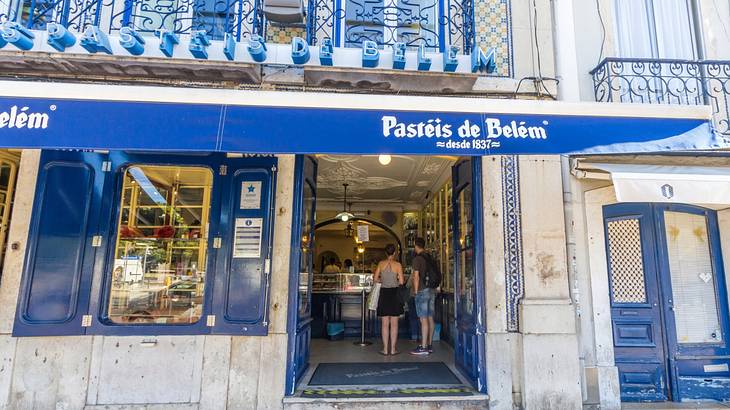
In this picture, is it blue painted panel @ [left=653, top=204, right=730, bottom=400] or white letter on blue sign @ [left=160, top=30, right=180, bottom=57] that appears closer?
white letter on blue sign @ [left=160, top=30, right=180, bottom=57]

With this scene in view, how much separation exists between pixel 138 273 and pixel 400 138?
310 centimetres

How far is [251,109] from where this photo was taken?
3398 millimetres

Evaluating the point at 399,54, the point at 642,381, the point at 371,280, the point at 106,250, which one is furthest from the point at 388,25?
the point at 642,381

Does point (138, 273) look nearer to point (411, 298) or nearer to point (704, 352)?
point (411, 298)

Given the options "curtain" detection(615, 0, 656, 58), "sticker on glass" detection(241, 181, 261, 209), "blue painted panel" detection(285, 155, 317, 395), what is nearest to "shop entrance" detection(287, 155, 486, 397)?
"blue painted panel" detection(285, 155, 317, 395)

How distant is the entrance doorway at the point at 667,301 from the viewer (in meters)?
4.68

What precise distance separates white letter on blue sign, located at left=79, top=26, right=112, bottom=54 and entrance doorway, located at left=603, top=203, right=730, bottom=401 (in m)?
5.64

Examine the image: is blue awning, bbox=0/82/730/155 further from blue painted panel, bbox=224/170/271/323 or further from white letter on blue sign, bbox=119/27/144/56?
blue painted panel, bbox=224/170/271/323

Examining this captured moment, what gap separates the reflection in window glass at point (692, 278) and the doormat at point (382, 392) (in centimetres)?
273

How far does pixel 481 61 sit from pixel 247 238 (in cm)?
302

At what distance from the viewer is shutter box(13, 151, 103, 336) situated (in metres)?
4.03

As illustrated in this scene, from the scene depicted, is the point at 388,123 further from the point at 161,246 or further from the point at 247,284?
the point at 161,246

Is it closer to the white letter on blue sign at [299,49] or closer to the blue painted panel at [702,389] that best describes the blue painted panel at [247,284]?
the white letter on blue sign at [299,49]

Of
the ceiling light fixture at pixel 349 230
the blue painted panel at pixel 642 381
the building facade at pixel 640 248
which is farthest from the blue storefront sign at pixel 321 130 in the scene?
the ceiling light fixture at pixel 349 230
